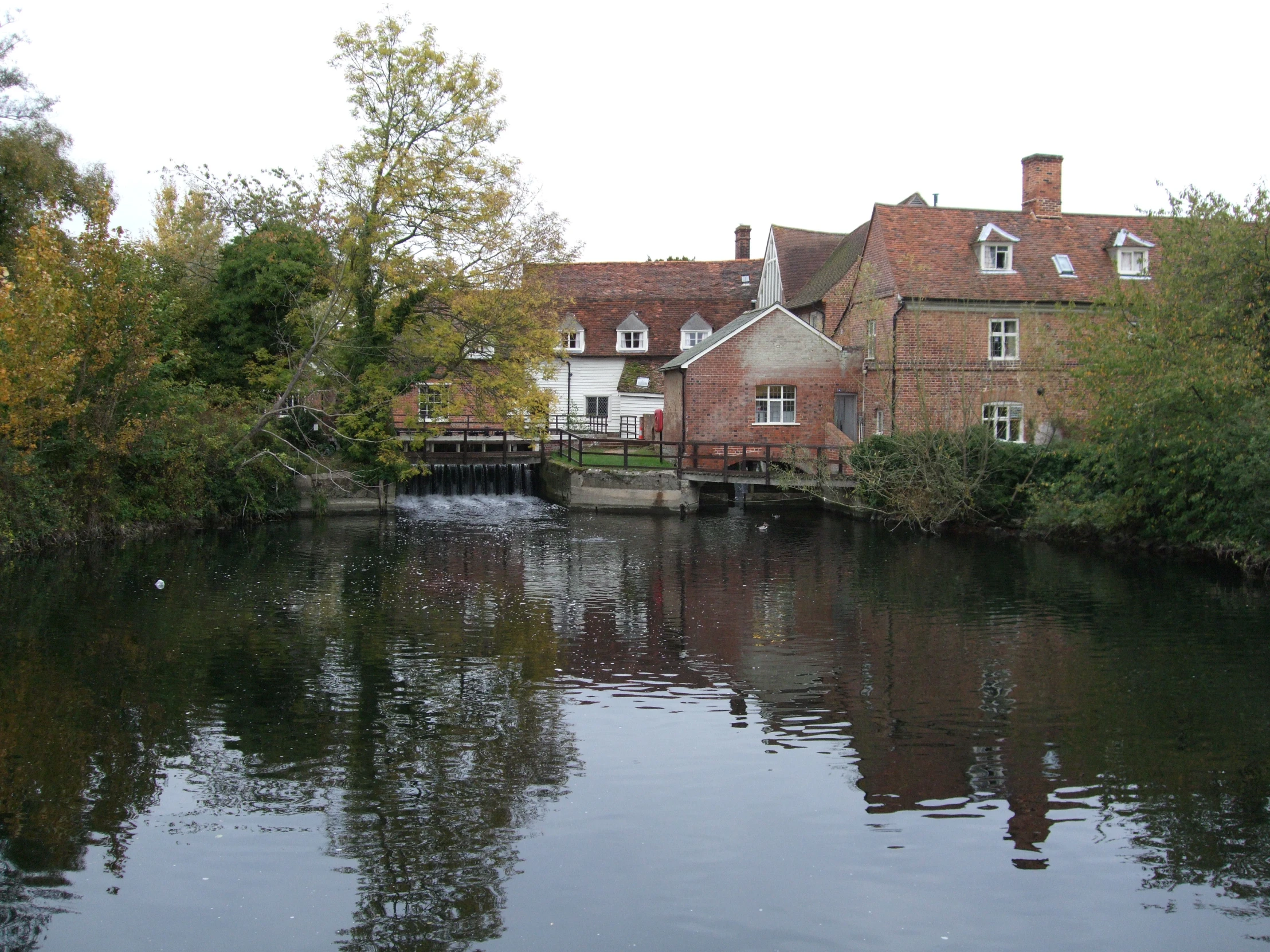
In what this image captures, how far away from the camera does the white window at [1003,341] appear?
32.2 metres

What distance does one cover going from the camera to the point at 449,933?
21.0ft

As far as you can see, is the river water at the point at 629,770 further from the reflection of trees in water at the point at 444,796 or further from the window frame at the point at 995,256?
the window frame at the point at 995,256

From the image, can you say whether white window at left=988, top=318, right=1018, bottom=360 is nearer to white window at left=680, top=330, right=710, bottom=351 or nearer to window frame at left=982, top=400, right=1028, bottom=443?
window frame at left=982, top=400, right=1028, bottom=443

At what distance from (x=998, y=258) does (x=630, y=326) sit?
A: 1707 cm

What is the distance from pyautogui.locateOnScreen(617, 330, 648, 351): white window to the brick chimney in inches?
659

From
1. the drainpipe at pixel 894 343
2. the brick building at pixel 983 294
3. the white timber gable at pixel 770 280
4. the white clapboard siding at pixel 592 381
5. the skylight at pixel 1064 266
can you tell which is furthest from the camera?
the white clapboard siding at pixel 592 381

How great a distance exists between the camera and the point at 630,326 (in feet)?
149

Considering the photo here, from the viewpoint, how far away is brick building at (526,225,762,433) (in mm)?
44656

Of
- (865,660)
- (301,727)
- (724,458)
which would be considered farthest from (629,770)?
(724,458)

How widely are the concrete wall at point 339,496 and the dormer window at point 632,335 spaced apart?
15821mm

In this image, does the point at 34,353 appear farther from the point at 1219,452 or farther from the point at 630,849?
the point at 1219,452

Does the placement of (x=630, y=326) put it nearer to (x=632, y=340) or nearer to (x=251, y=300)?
(x=632, y=340)

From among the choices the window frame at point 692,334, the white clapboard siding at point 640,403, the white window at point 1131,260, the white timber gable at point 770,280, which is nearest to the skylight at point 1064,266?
the white window at point 1131,260

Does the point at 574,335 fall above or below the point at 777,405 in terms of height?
above
